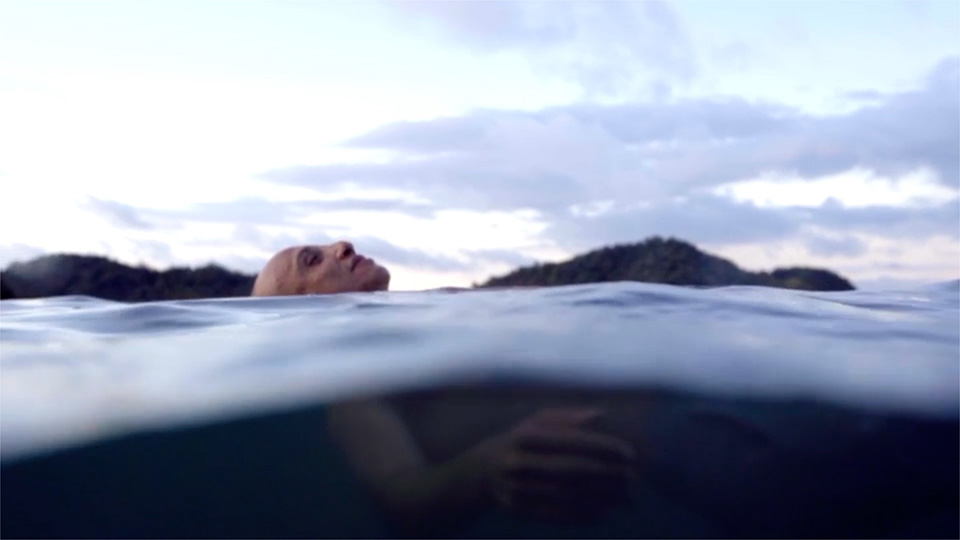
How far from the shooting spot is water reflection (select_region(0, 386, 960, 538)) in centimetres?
499

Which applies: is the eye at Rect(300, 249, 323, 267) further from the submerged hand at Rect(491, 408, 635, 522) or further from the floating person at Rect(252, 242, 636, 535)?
the submerged hand at Rect(491, 408, 635, 522)

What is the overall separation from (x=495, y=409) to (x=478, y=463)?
0.61 m

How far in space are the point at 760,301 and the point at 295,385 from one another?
12.7ft

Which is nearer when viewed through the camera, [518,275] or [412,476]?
[412,476]

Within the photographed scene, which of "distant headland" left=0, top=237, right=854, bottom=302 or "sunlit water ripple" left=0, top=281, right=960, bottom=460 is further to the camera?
"distant headland" left=0, top=237, right=854, bottom=302

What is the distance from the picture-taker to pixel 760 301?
8.37 metres

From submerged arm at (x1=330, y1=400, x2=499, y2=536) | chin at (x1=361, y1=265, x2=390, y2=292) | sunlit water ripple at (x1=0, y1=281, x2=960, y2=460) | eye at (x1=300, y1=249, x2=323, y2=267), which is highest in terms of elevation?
eye at (x1=300, y1=249, x2=323, y2=267)

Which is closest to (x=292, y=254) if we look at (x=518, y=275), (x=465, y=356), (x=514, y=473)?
(x=518, y=275)

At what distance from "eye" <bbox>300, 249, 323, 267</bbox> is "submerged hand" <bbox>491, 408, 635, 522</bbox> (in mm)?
5772

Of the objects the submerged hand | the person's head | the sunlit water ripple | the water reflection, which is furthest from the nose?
the submerged hand

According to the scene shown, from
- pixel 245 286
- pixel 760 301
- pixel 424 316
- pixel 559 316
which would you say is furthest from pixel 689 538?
pixel 245 286

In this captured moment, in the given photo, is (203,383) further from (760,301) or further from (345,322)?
(760,301)

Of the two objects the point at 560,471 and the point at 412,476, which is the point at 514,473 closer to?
the point at 560,471

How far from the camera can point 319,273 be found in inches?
426
